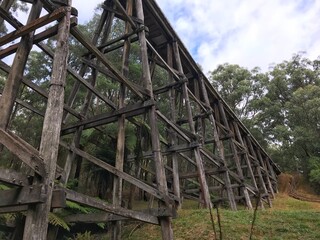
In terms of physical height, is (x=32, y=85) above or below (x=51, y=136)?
above

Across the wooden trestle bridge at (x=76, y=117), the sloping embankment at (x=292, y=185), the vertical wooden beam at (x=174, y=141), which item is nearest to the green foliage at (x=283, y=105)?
the sloping embankment at (x=292, y=185)

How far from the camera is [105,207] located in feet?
13.1

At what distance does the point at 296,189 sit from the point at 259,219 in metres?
16.6

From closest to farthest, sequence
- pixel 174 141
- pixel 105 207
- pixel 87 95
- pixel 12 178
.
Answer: pixel 12 178, pixel 105 207, pixel 87 95, pixel 174 141

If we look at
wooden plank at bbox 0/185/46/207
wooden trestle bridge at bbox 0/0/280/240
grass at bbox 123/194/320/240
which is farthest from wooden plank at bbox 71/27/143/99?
grass at bbox 123/194/320/240

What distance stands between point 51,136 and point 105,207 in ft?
4.70

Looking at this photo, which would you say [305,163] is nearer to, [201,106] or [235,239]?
[201,106]

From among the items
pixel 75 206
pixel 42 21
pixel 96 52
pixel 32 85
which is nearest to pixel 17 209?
pixel 42 21

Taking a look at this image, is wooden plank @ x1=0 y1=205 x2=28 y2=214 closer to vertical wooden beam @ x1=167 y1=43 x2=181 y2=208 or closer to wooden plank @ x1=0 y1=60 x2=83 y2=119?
wooden plank @ x1=0 y1=60 x2=83 y2=119

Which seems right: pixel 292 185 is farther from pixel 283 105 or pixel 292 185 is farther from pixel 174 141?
pixel 174 141

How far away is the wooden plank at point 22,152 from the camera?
2.79 metres

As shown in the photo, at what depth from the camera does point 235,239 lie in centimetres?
593

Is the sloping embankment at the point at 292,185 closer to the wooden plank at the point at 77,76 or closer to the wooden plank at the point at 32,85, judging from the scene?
the wooden plank at the point at 77,76

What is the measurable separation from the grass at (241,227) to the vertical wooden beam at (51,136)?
4117mm
